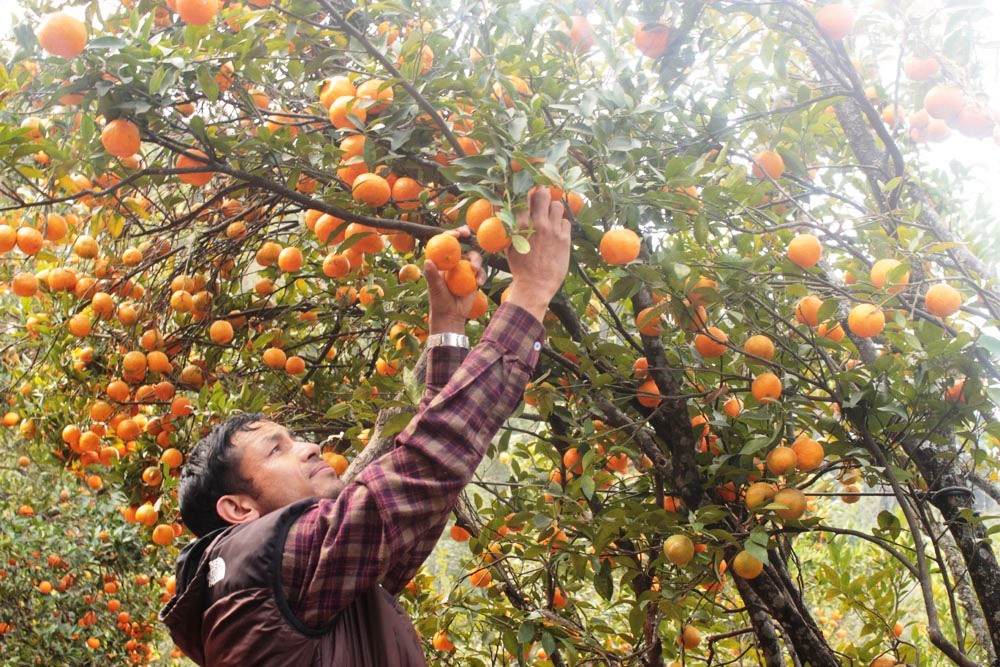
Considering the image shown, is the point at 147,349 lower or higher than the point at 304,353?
lower

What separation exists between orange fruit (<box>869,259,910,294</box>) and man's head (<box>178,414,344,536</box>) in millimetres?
1160

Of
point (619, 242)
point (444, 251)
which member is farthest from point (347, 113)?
point (619, 242)

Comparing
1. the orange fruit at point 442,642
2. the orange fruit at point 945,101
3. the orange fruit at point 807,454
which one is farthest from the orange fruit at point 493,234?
the orange fruit at point 442,642

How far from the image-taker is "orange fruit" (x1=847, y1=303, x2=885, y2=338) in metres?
1.71

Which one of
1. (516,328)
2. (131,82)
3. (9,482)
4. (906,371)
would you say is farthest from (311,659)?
(9,482)

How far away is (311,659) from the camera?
51.9 inches

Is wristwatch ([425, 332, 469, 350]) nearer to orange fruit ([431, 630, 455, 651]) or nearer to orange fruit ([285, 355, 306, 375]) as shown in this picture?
orange fruit ([431, 630, 455, 651])

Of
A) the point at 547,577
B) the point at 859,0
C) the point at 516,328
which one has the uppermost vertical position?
the point at 859,0

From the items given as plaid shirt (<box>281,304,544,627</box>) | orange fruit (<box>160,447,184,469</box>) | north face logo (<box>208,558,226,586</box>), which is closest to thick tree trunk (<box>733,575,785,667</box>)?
plaid shirt (<box>281,304,544,627</box>)

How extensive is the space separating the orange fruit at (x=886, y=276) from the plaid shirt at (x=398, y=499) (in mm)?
816

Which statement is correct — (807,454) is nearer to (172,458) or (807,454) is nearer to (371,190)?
(371,190)

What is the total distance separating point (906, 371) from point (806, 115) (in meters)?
0.69

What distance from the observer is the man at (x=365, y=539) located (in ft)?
4.26

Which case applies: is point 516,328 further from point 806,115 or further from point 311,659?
point 806,115
